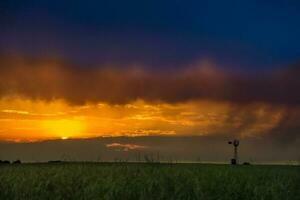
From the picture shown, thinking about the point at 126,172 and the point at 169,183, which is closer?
the point at 169,183

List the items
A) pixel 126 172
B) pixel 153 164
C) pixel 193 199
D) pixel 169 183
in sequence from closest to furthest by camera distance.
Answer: pixel 193 199 < pixel 169 183 < pixel 126 172 < pixel 153 164

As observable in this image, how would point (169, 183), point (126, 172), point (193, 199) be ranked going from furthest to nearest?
point (126, 172), point (169, 183), point (193, 199)

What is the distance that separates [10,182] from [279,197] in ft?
34.0

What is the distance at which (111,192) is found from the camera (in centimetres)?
1611

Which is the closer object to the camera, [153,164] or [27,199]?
[27,199]

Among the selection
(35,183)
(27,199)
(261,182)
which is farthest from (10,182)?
(261,182)

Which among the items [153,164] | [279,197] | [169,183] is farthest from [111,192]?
[153,164]

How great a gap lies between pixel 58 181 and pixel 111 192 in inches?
199

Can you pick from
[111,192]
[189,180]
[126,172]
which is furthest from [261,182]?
[111,192]

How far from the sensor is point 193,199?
15.9 meters

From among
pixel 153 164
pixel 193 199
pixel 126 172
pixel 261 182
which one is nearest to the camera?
pixel 193 199

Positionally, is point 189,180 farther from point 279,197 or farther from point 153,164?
point 153,164

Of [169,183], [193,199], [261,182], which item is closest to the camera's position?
[193,199]

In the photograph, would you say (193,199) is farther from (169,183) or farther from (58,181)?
(58,181)
